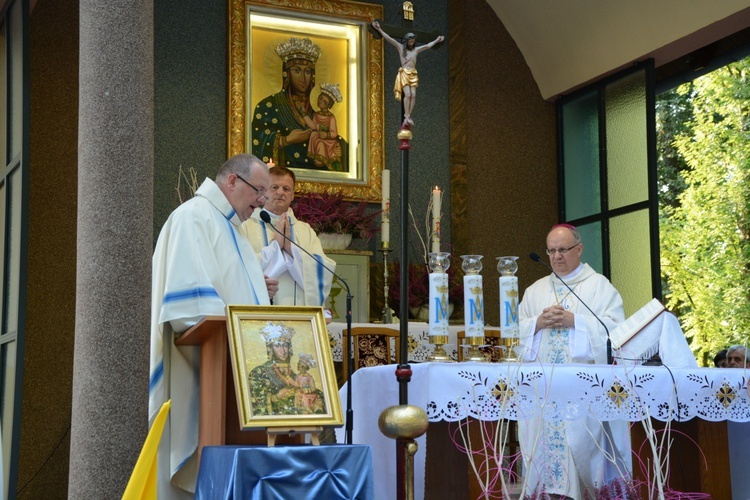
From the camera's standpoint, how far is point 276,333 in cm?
321

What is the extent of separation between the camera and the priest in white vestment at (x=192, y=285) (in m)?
3.66

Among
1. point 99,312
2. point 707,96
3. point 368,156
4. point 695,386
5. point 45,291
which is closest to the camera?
point 99,312

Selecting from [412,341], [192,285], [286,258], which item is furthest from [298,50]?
[192,285]

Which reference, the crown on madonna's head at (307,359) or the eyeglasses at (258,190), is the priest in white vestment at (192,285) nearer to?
the eyeglasses at (258,190)

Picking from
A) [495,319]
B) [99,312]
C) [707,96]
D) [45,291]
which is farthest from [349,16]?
[707,96]

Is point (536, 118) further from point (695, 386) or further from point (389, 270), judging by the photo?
point (695, 386)

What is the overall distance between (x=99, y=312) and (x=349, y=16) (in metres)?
5.21

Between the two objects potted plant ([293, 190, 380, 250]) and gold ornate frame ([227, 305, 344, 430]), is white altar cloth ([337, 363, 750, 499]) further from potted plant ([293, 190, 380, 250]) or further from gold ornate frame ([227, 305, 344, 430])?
potted plant ([293, 190, 380, 250])

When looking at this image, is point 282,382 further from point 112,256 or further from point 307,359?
point 112,256

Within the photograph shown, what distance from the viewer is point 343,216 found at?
7.69 m

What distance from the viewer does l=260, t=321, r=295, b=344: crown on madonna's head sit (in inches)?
125

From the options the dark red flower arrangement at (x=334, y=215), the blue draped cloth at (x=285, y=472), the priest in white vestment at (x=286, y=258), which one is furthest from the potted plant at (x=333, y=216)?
the blue draped cloth at (x=285, y=472)

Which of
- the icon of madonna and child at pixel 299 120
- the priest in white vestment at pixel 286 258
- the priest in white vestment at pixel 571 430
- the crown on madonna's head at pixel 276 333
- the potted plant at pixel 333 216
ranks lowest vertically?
the priest in white vestment at pixel 571 430

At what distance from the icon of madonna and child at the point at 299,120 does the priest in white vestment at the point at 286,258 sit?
1.72m
